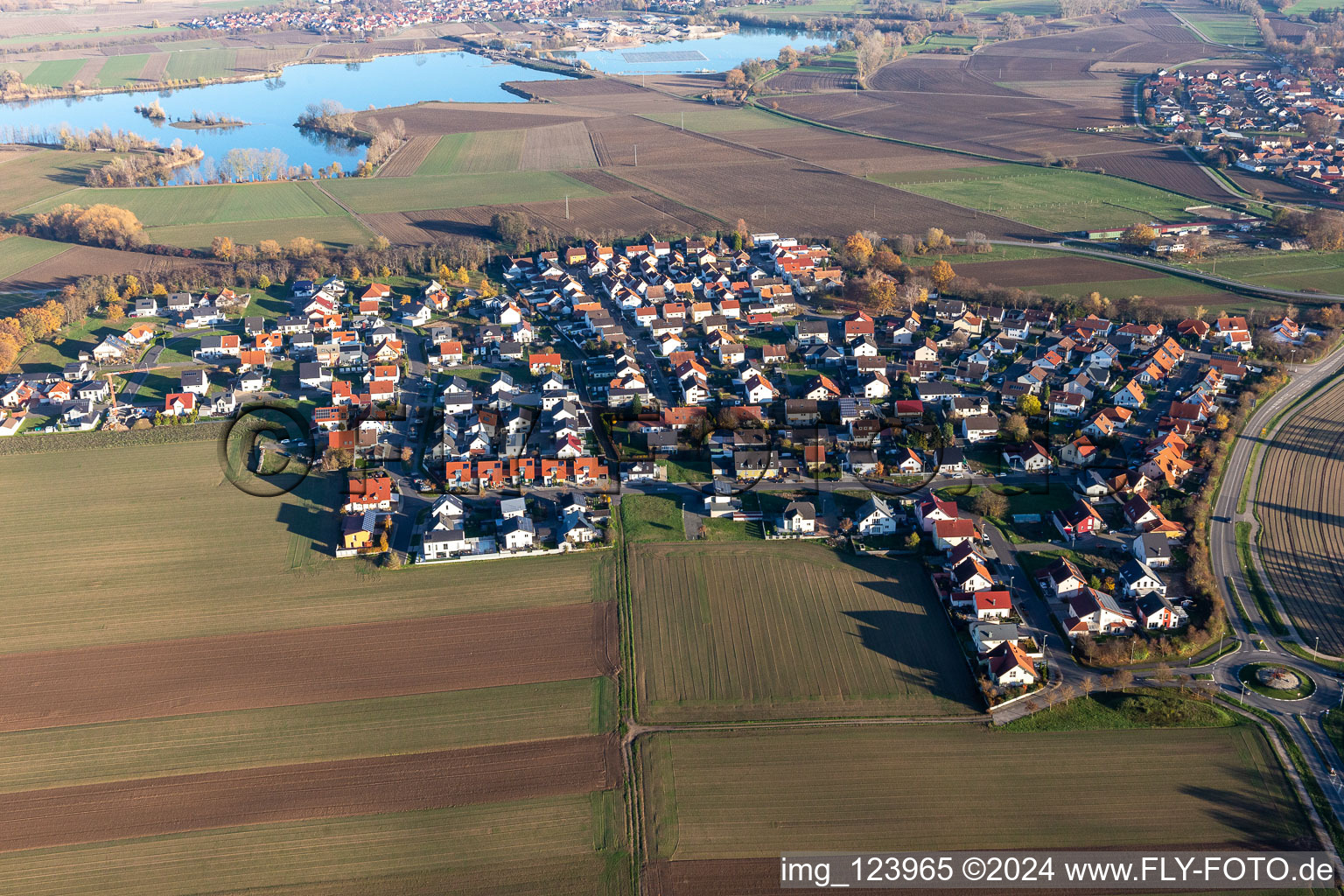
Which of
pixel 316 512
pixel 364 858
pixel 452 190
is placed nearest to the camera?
pixel 364 858

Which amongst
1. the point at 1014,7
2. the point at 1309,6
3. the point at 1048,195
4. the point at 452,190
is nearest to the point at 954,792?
the point at 1048,195

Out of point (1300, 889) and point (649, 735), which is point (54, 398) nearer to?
point (649, 735)

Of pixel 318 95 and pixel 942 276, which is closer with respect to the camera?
pixel 942 276

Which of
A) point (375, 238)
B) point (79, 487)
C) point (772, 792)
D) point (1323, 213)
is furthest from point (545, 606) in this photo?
point (1323, 213)

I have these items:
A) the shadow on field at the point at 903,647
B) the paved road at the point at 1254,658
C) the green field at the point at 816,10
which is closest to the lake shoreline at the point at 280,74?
the green field at the point at 816,10

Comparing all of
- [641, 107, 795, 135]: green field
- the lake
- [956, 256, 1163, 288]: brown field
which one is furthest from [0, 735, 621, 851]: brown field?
[641, 107, 795, 135]: green field

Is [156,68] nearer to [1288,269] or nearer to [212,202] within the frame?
[212,202]

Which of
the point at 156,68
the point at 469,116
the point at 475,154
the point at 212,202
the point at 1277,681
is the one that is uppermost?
the point at 156,68

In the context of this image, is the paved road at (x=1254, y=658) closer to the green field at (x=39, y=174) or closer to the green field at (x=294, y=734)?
the green field at (x=294, y=734)
